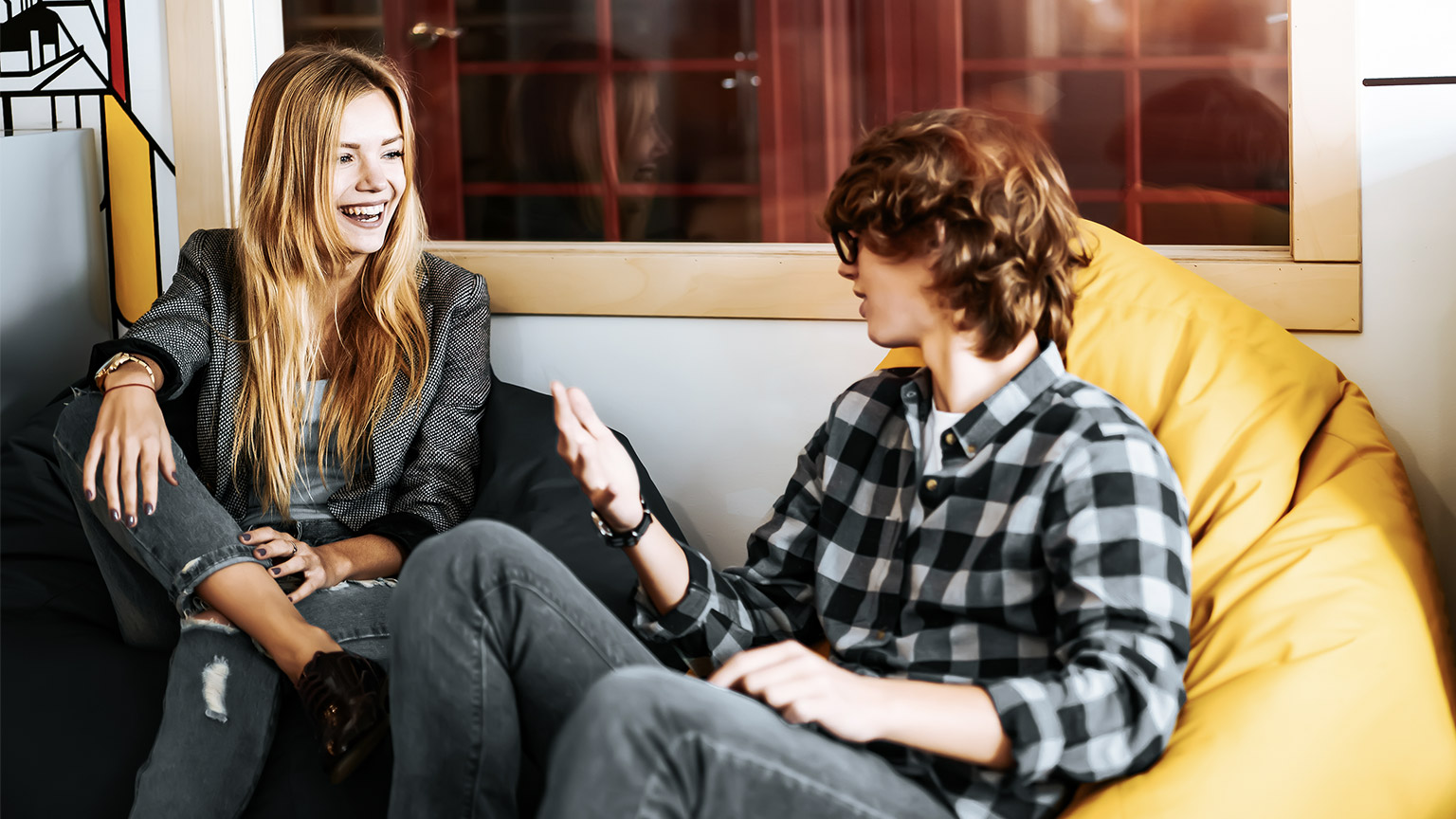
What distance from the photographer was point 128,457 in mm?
1328

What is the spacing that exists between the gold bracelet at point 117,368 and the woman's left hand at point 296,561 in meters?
0.25

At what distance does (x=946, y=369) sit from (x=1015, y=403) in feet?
0.24

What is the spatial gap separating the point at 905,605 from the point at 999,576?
11cm

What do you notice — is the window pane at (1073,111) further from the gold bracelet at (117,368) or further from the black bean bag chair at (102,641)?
the gold bracelet at (117,368)

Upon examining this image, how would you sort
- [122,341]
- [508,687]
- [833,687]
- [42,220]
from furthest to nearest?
1. [42,220]
2. [122,341]
3. [508,687]
4. [833,687]

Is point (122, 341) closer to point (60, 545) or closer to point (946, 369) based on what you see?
point (60, 545)

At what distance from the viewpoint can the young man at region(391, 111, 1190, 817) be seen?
83cm

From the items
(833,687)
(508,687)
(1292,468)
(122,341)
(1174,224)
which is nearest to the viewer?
(833,687)

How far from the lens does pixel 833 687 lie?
862 mm

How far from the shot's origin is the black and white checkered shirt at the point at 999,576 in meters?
0.88

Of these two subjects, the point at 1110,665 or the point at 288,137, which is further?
the point at 288,137

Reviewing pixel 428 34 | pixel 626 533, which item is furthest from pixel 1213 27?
pixel 428 34

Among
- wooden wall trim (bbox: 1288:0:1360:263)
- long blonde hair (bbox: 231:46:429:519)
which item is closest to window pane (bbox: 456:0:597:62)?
long blonde hair (bbox: 231:46:429:519)

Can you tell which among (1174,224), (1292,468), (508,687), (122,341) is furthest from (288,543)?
(1174,224)
